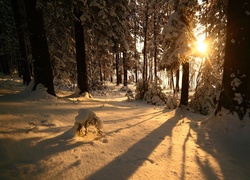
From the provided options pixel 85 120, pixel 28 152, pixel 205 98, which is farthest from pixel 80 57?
pixel 28 152

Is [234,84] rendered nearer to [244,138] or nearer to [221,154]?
[244,138]

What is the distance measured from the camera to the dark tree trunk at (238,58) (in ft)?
16.8

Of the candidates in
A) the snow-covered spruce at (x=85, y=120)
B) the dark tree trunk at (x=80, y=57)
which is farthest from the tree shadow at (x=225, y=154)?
the dark tree trunk at (x=80, y=57)

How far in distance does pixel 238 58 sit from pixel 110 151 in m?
4.21

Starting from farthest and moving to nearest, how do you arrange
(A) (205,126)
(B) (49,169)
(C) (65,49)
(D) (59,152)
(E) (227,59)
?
(C) (65,49) → (A) (205,126) → (E) (227,59) → (D) (59,152) → (B) (49,169)

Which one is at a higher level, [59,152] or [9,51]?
[9,51]

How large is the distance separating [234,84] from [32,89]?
24.5ft

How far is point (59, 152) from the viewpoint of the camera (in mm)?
3617

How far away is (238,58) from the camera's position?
5.21 m

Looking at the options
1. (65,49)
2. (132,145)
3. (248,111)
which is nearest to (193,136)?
(248,111)

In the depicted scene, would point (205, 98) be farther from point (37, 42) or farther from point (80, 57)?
point (37, 42)

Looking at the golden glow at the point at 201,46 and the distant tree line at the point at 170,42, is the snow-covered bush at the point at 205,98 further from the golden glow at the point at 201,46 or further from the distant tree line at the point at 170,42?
the golden glow at the point at 201,46

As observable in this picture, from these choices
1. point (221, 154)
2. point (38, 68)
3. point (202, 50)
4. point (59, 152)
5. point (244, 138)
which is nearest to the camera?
point (59, 152)

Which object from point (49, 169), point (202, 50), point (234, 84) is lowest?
point (49, 169)
